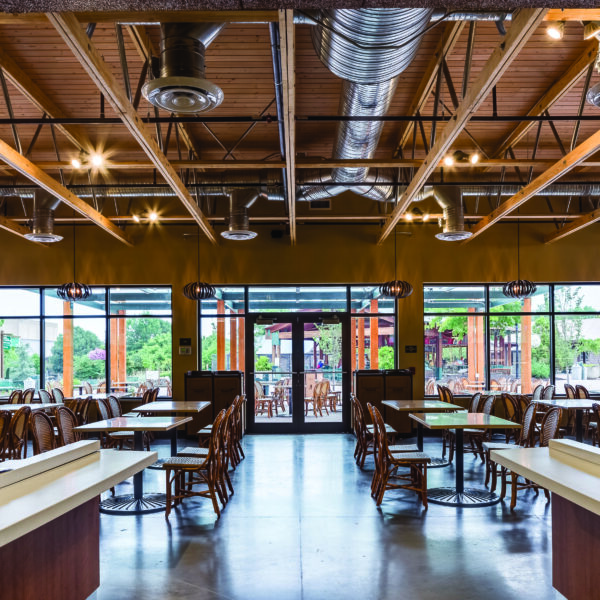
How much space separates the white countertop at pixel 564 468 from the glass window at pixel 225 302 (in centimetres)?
820

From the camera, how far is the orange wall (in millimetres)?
11281

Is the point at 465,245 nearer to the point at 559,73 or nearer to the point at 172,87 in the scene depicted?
the point at 559,73

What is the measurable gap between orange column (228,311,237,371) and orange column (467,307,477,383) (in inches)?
181

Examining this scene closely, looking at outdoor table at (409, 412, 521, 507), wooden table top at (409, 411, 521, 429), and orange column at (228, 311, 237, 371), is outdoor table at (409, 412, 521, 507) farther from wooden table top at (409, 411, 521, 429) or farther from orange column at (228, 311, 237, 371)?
orange column at (228, 311, 237, 371)

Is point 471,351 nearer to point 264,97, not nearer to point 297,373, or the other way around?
point 297,373

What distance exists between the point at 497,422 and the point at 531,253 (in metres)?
6.04

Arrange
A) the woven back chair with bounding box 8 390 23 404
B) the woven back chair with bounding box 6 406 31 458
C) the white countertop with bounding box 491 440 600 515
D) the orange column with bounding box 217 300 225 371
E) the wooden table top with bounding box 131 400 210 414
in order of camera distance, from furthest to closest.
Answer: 1. the orange column with bounding box 217 300 225 371
2. the woven back chair with bounding box 8 390 23 404
3. the woven back chair with bounding box 6 406 31 458
4. the wooden table top with bounding box 131 400 210 414
5. the white countertop with bounding box 491 440 600 515

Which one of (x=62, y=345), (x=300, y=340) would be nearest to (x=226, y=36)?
(x=300, y=340)

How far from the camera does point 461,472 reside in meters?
6.21

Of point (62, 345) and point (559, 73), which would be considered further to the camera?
point (62, 345)

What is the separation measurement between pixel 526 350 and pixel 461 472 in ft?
19.7

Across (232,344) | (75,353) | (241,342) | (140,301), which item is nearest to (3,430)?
(75,353)

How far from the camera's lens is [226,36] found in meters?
5.67

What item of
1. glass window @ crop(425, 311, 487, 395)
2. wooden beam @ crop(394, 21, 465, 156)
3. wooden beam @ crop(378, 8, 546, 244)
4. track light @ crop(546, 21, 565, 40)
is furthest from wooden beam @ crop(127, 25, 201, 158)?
glass window @ crop(425, 311, 487, 395)
